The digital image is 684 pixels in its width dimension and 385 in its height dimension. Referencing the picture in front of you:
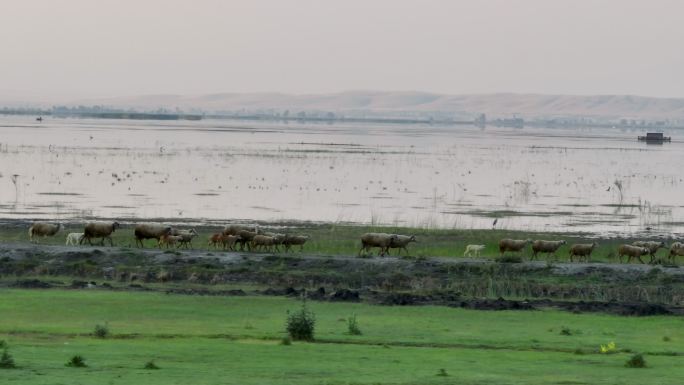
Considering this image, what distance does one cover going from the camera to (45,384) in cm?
1712

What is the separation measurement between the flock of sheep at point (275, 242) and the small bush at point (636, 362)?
762 inches

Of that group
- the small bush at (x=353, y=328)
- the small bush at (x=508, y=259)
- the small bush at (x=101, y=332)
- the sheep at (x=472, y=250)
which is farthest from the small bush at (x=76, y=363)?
the sheep at (x=472, y=250)

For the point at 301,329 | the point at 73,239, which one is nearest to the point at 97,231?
the point at 73,239

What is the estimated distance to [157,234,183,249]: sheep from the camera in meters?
41.1

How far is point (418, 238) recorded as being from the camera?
46.0 meters

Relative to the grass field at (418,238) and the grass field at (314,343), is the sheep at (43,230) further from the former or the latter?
the grass field at (314,343)

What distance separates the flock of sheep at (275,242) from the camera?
40.8 metres

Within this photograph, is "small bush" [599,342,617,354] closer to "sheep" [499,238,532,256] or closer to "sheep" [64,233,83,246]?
"sheep" [499,238,532,256]

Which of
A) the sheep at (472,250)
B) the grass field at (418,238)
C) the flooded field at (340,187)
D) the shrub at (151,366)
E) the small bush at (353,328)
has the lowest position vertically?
the flooded field at (340,187)

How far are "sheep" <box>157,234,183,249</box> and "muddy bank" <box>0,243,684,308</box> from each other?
212 centimetres

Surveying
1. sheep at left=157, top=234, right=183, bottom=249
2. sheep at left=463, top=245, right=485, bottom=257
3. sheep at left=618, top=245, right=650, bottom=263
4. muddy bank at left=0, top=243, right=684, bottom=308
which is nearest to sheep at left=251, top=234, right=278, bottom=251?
muddy bank at left=0, top=243, right=684, bottom=308

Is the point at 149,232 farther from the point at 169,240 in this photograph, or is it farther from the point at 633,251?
the point at 633,251

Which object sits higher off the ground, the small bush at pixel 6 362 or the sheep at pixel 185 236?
the small bush at pixel 6 362

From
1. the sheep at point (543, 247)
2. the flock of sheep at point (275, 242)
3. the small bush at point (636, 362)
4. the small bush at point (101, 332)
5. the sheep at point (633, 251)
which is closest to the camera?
the small bush at point (636, 362)
